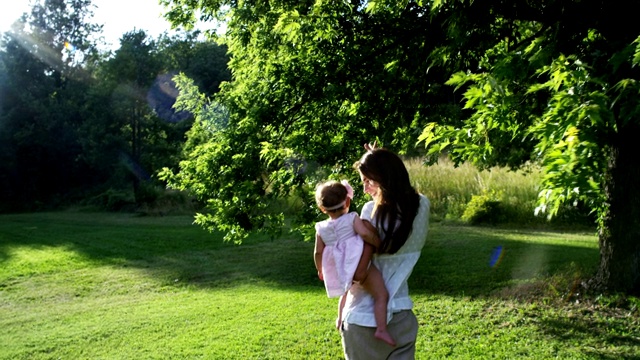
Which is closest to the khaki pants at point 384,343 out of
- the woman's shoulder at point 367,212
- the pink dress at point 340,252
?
the pink dress at point 340,252

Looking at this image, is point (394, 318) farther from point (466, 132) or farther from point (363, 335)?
point (466, 132)

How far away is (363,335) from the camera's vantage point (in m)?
2.99

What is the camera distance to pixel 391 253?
9.86 ft

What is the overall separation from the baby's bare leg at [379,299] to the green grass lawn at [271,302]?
369 centimetres

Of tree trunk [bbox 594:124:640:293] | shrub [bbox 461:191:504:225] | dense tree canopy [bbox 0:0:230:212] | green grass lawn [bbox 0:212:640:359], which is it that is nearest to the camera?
green grass lawn [bbox 0:212:640:359]

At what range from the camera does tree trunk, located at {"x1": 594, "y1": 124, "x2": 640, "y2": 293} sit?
22.9ft

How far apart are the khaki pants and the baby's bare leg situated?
0.05 m

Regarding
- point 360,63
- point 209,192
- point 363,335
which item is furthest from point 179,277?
point 363,335

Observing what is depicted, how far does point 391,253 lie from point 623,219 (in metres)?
5.13

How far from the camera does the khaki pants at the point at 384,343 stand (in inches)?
118

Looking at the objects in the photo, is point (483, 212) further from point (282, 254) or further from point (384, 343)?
point (384, 343)

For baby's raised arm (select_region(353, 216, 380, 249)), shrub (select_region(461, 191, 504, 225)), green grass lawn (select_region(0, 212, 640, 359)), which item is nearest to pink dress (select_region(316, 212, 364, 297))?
baby's raised arm (select_region(353, 216, 380, 249))

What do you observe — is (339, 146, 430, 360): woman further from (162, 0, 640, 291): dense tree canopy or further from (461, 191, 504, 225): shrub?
(461, 191, 504, 225): shrub

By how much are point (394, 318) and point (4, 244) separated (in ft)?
57.4
